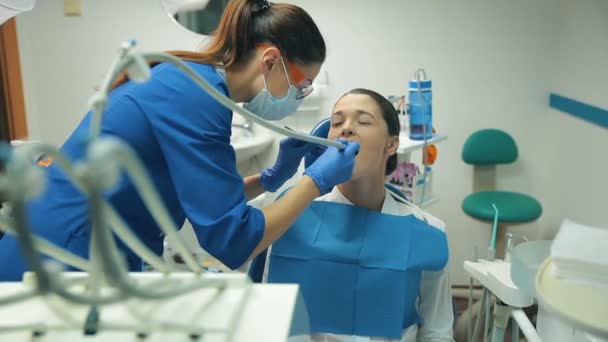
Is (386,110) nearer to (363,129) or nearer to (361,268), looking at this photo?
(363,129)

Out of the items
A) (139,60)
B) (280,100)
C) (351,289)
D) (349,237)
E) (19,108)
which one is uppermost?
(139,60)

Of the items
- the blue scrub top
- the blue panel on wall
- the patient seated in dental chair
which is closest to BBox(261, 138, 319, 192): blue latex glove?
the patient seated in dental chair

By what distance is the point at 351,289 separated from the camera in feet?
5.20

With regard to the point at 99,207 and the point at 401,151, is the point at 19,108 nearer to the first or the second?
the point at 401,151

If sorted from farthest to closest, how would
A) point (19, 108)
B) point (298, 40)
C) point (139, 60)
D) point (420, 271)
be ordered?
point (19, 108), point (420, 271), point (298, 40), point (139, 60)

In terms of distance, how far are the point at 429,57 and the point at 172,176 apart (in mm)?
2447

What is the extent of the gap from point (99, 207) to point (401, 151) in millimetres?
2092

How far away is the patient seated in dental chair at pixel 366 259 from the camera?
156cm

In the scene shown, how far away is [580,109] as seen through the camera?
299cm

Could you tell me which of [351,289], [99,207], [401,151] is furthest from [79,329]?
[401,151]

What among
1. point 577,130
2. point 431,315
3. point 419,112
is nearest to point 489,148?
point 577,130

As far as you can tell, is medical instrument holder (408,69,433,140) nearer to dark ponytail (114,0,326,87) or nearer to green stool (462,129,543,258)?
green stool (462,129,543,258)

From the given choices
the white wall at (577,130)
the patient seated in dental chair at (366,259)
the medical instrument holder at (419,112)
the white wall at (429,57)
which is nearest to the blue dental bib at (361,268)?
the patient seated in dental chair at (366,259)

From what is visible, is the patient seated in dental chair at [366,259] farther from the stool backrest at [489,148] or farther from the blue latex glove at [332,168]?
the stool backrest at [489,148]
